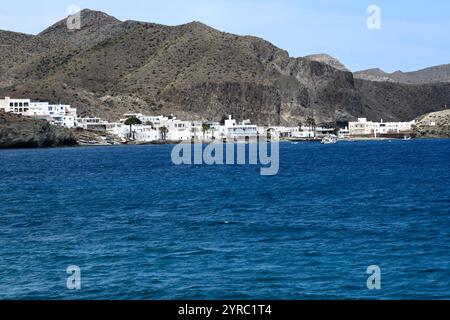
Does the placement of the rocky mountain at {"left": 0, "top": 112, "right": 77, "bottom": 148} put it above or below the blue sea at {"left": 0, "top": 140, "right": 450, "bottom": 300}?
above

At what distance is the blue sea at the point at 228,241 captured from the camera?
25797 mm

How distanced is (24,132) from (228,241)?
158 m

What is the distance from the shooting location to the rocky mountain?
601ft

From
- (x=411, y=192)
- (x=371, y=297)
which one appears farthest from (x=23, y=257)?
(x=411, y=192)

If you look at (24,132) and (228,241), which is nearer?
(228,241)

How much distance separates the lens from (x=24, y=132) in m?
185

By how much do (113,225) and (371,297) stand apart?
22069 millimetres

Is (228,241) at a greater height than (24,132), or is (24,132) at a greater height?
(24,132)

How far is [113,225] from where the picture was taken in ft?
141

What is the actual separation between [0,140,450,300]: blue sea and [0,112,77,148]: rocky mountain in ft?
383

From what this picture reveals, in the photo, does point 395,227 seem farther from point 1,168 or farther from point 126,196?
point 1,168

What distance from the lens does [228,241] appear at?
117ft

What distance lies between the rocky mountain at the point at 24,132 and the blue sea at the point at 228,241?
116847mm

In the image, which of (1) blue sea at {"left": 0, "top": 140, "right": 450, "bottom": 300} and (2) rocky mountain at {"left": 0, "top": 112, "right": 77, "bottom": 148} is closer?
(1) blue sea at {"left": 0, "top": 140, "right": 450, "bottom": 300}
